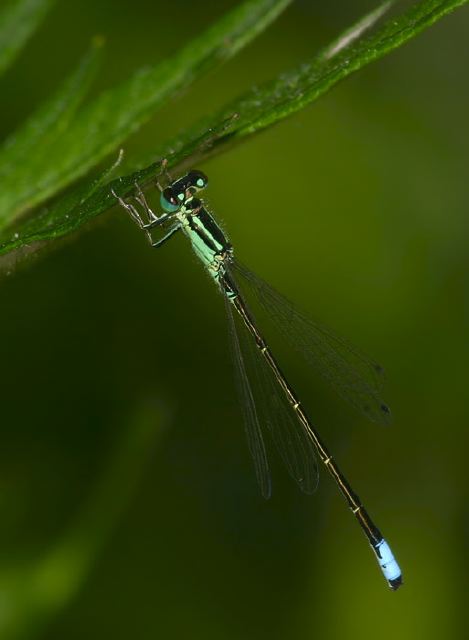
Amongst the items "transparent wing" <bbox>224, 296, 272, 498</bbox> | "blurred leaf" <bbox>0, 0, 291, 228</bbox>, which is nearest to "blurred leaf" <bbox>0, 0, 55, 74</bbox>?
"blurred leaf" <bbox>0, 0, 291, 228</bbox>

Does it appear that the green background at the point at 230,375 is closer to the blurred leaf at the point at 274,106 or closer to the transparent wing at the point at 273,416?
the transparent wing at the point at 273,416

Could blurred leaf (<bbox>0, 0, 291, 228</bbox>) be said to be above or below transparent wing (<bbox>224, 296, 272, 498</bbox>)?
above

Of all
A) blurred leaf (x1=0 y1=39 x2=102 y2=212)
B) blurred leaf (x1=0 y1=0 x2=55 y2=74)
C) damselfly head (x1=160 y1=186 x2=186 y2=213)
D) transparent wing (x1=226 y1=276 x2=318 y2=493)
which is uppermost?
blurred leaf (x1=0 y1=0 x2=55 y2=74)

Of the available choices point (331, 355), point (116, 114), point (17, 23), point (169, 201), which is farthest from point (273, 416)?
point (17, 23)

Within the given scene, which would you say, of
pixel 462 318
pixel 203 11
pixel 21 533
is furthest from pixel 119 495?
pixel 203 11

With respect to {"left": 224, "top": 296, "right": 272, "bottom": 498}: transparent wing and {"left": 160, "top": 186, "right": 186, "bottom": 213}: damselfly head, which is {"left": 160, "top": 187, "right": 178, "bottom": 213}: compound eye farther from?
{"left": 224, "top": 296, "right": 272, "bottom": 498}: transparent wing

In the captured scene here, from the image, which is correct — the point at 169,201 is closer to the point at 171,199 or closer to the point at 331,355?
Result: the point at 171,199
